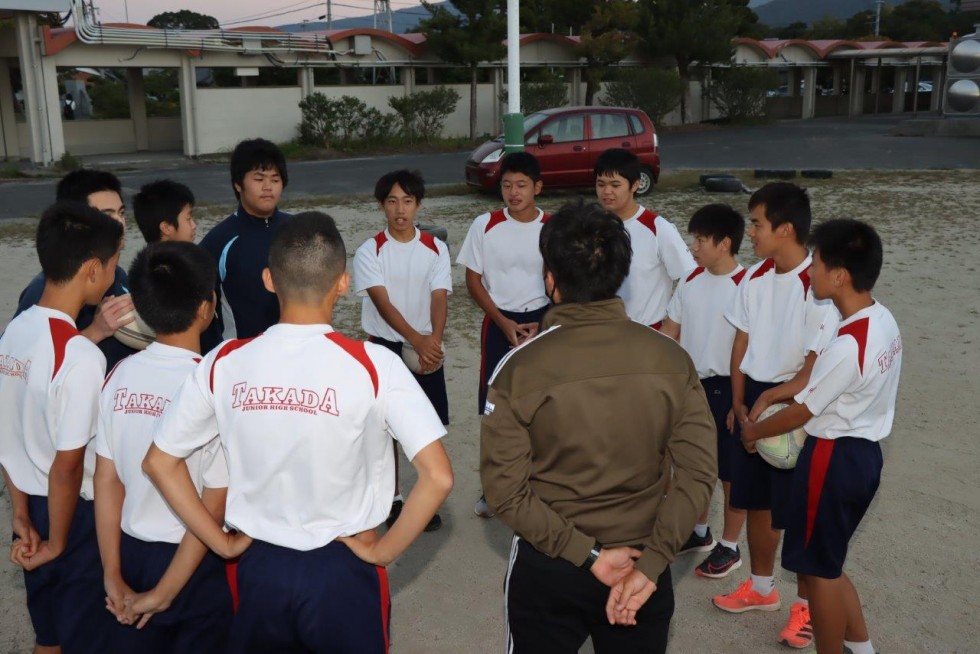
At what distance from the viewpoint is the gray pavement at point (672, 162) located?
18766mm

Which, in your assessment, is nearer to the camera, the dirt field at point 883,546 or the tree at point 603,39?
the dirt field at point 883,546

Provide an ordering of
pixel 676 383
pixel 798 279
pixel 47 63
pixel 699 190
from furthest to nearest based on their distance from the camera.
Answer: pixel 47 63 < pixel 699 190 < pixel 798 279 < pixel 676 383

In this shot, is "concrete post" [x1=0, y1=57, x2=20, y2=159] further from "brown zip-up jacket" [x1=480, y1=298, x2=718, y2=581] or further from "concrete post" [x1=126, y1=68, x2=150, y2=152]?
"brown zip-up jacket" [x1=480, y1=298, x2=718, y2=581]

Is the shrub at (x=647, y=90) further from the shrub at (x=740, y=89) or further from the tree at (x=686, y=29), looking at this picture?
the shrub at (x=740, y=89)

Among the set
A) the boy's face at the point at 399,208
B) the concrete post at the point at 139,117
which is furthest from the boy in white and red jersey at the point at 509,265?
the concrete post at the point at 139,117

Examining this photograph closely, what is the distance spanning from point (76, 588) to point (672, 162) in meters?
22.0

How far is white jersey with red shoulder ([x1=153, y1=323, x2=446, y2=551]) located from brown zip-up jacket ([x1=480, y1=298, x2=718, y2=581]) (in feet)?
0.88

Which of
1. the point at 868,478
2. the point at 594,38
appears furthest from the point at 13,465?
the point at 594,38

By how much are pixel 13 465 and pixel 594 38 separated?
33.7 m

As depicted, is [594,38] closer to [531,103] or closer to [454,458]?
[531,103]

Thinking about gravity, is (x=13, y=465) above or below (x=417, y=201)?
below

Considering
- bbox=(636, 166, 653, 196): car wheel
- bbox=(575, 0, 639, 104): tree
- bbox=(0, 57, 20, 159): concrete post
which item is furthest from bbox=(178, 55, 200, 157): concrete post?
bbox=(636, 166, 653, 196): car wheel

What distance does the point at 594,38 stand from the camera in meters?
34.1

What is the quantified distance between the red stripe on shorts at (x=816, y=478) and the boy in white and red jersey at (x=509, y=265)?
206 cm
